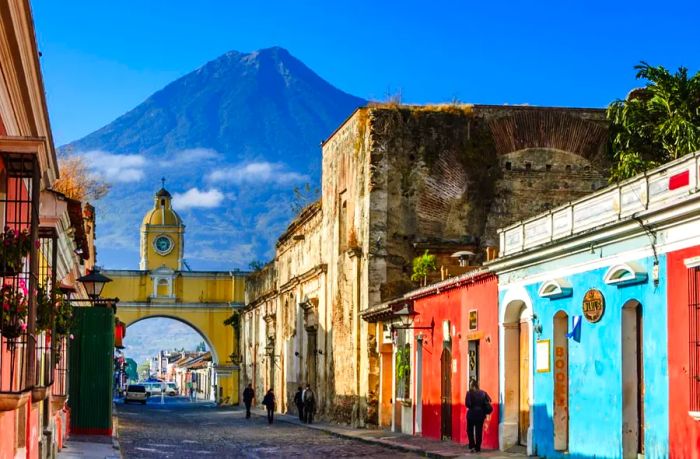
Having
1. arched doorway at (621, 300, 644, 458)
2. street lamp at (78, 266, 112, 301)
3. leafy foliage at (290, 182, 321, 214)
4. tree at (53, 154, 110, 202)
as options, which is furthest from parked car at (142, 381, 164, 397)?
arched doorway at (621, 300, 644, 458)

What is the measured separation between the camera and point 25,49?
374 inches

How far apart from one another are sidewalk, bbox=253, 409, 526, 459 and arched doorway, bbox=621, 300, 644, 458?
354 centimetres

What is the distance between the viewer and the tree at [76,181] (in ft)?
103

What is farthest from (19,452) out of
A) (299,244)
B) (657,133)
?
(299,244)

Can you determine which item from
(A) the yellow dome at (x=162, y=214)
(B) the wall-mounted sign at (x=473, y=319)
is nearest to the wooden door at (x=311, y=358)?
(B) the wall-mounted sign at (x=473, y=319)

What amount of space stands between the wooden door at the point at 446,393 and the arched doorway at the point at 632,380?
8776 mm

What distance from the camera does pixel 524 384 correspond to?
2292 cm

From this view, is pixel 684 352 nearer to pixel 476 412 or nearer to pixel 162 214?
pixel 476 412

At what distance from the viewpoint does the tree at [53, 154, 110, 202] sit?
103 ft

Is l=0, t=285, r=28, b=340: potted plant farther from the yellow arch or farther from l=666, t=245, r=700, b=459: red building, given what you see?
the yellow arch

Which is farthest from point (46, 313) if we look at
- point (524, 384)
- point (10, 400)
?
point (524, 384)

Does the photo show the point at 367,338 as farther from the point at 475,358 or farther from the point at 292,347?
the point at 292,347

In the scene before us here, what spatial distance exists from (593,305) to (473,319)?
6.27m

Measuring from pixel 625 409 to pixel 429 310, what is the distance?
10.7m
